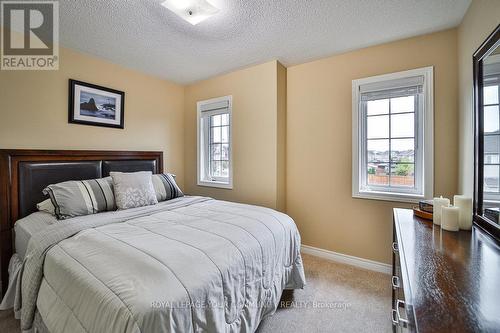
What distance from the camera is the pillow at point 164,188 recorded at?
8.44 ft

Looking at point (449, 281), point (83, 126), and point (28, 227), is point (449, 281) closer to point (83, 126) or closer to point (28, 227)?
point (28, 227)

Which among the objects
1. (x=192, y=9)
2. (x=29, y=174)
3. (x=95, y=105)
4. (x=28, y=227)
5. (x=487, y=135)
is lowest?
(x=28, y=227)

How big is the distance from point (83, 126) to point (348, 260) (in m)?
3.51

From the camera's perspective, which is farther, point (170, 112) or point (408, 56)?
point (170, 112)

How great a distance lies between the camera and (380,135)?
7.94 ft

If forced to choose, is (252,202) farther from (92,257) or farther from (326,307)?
(92,257)

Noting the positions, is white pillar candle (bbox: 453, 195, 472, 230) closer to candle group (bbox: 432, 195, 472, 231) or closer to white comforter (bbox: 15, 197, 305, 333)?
candle group (bbox: 432, 195, 472, 231)

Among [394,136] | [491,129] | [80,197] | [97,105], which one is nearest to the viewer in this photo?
[491,129]

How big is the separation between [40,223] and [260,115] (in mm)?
2437

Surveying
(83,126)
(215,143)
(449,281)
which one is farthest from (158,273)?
(215,143)

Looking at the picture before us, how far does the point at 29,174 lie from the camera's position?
2049 mm

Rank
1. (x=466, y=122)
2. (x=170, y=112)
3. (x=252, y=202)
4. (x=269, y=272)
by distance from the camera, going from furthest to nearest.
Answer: (x=170, y=112) < (x=252, y=202) < (x=466, y=122) < (x=269, y=272)

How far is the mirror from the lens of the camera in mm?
1169

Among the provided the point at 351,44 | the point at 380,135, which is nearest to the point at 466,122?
the point at 380,135
